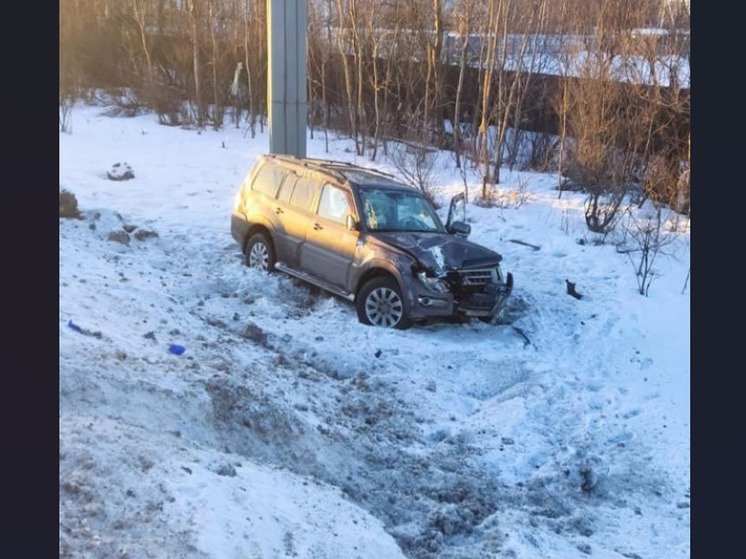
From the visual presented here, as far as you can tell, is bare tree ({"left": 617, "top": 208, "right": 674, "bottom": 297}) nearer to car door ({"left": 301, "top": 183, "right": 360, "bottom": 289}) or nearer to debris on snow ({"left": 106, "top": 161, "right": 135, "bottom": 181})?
car door ({"left": 301, "top": 183, "right": 360, "bottom": 289})

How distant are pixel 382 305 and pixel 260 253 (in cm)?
266

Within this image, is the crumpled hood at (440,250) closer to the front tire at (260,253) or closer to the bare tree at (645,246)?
the front tire at (260,253)

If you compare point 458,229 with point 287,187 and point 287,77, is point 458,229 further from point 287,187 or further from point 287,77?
point 287,77

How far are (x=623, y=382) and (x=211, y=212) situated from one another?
984 centimetres

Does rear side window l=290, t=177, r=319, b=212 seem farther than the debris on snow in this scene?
No

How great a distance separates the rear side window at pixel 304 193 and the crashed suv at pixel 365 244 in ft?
0.05

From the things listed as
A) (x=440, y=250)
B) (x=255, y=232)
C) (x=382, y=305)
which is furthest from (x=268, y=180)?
(x=440, y=250)

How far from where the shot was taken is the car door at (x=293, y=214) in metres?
10.9

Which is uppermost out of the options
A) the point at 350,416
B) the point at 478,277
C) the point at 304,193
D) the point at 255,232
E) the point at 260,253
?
the point at 304,193

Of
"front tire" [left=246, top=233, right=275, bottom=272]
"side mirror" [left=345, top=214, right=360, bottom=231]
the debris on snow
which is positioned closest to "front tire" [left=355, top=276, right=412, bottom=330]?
"side mirror" [left=345, top=214, right=360, bottom=231]

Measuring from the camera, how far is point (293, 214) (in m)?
11.0

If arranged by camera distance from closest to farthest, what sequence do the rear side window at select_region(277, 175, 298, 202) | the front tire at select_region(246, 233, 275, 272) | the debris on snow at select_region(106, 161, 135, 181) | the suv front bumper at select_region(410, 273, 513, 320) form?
the suv front bumper at select_region(410, 273, 513, 320), the rear side window at select_region(277, 175, 298, 202), the front tire at select_region(246, 233, 275, 272), the debris on snow at select_region(106, 161, 135, 181)

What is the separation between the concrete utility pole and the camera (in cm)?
1427

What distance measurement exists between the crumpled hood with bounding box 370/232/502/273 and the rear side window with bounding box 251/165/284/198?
2.26 m
